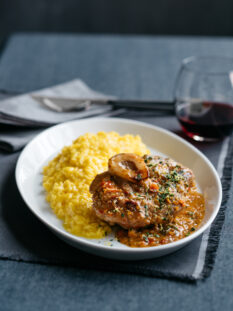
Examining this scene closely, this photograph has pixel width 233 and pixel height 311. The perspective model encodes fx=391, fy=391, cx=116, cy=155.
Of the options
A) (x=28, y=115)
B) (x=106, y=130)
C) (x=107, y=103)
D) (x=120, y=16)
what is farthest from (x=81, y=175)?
(x=120, y=16)

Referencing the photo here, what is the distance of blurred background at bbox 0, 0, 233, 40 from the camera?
10.1 m

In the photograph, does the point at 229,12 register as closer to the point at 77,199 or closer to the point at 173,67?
the point at 173,67

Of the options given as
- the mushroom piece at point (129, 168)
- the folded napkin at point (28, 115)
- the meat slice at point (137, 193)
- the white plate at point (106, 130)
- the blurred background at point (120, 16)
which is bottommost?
the blurred background at point (120, 16)

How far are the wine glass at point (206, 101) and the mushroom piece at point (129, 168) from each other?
54.6 inches

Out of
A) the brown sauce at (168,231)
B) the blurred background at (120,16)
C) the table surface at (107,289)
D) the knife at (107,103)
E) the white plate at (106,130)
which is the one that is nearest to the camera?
the table surface at (107,289)

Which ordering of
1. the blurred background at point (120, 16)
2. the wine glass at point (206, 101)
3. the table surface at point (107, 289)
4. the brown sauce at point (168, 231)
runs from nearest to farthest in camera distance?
1. the table surface at point (107, 289)
2. the brown sauce at point (168, 231)
3. the wine glass at point (206, 101)
4. the blurred background at point (120, 16)

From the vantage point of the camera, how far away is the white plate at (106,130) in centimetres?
260

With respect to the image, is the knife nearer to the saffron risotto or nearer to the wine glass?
the wine glass

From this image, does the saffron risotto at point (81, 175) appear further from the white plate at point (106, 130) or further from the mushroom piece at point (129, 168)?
the mushroom piece at point (129, 168)

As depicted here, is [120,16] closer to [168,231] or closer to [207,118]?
[207,118]

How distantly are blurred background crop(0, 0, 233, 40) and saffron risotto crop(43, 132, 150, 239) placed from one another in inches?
285

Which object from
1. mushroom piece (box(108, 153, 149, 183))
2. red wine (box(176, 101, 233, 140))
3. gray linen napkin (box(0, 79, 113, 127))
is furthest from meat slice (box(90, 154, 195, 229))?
gray linen napkin (box(0, 79, 113, 127))

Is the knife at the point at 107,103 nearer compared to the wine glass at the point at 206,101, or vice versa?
the wine glass at the point at 206,101

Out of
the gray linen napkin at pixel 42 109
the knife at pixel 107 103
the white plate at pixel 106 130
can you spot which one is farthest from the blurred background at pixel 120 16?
the white plate at pixel 106 130
